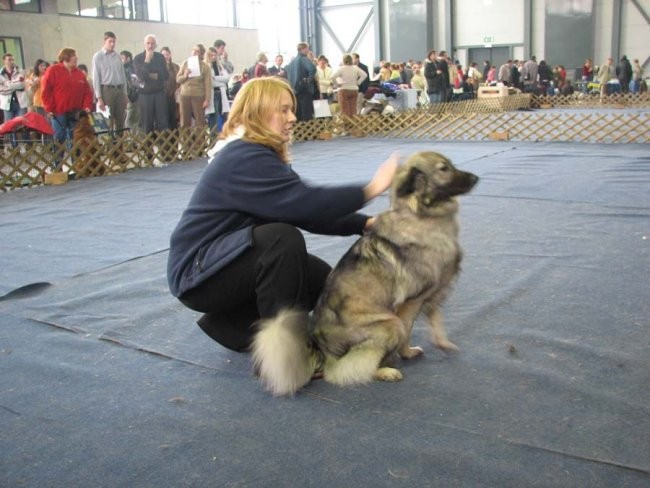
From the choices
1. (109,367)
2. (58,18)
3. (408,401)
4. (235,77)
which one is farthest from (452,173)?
(58,18)

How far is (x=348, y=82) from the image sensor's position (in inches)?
492

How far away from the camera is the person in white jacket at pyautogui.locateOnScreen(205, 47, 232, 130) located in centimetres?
1052

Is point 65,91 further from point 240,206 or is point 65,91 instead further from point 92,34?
point 92,34

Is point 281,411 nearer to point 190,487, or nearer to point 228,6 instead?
point 190,487

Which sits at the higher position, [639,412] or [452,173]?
[452,173]

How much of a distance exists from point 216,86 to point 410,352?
8962 millimetres

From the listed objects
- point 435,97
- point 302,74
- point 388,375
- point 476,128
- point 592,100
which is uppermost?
point 302,74

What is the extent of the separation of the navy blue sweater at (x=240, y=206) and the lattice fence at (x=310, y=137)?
6.39 metres

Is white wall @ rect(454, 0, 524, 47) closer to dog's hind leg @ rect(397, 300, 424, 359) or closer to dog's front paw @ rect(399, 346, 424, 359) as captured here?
dog's front paw @ rect(399, 346, 424, 359)

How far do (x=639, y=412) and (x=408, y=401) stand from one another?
741mm

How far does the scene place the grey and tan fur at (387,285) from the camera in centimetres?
230

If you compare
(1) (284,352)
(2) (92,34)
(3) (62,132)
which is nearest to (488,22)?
(2) (92,34)

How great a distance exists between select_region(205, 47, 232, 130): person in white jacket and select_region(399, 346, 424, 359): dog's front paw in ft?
27.4

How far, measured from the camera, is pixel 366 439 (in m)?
1.98
